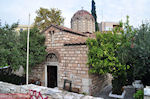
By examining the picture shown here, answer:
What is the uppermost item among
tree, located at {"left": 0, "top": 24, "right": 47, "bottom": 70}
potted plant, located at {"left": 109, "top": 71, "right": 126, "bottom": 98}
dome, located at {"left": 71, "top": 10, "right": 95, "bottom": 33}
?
dome, located at {"left": 71, "top": 10, "right": 95, "bottom": 33}

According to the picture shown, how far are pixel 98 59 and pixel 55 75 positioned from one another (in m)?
3.65

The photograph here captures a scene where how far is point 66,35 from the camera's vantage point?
25.9ft

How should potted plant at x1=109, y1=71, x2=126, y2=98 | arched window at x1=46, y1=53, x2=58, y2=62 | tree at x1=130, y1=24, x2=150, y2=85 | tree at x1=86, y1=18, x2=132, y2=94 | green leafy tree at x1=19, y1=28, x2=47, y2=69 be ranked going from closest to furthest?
tree at x1=130, y1=24, x2=150, y2=85 < tree at x1=86, y1=18, x2=132, y2=94 < potted plant at x1=109, y1=71, x2=126, y2=98 < green leafy tree at x1=19, y1=28, x2=47, y2=69 < arched window at x1=46, y1=53, x2=58, y2=62

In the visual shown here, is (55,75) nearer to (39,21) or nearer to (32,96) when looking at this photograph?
(32,96)

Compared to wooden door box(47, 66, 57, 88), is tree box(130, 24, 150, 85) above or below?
above

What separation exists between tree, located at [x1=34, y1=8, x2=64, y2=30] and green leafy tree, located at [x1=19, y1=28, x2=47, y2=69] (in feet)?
32.7

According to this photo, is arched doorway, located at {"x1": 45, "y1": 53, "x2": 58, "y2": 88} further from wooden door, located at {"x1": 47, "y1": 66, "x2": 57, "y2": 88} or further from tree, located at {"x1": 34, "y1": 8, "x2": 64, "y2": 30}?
tree, located at {"x1": 34, "y1": 8, "x2": 64, "y2": 30}

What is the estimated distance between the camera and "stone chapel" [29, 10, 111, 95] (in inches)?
279

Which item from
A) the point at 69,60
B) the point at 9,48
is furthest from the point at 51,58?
the point at 9,48

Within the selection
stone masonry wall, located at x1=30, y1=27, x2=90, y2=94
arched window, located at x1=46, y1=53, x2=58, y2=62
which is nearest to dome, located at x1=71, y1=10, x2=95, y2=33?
stone masonry wall, located at x1=30, y1=27, x2=90, y2=94

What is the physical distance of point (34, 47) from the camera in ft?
25.6

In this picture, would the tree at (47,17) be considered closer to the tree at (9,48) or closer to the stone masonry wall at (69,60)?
the stone masonry wall at (69,60)

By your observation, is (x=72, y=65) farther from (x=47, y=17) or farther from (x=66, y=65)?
(x=47, y=17)

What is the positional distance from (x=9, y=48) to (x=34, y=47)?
1.49 metres
